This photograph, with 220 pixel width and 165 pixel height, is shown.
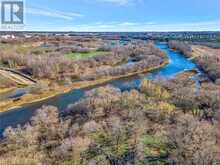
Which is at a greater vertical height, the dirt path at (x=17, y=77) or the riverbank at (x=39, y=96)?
the dirt path at (x=17, y=77)

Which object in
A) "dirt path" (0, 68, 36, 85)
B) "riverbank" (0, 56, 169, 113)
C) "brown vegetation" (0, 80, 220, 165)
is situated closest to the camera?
"brown vegetation" (0, 80, 220, 165)

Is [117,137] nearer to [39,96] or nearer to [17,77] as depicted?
[39,96]

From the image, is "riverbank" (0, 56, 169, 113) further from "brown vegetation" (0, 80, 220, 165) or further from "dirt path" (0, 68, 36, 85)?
"brown vegetation" (0, 80, 220, 165)

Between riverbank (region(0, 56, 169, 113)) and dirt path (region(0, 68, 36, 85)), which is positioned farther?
dirt path (region(0, 68, 36, 85))

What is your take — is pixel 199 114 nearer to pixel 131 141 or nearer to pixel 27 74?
pixel 131 141

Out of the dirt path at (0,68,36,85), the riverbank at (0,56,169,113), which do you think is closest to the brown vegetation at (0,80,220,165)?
the riverbank at (0,56,169,113)

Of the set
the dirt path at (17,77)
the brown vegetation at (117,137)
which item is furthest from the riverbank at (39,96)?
the brown vegetation at (117,137)

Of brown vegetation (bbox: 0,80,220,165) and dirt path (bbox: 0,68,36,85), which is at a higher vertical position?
dirt path (bbox: 0,68,36,85)

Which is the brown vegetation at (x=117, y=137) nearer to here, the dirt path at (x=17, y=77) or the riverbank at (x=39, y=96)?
the riverbank at (x=39, y=96)

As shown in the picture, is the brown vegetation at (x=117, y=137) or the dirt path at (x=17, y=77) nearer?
the brown vegetation at (x=117, y=137)

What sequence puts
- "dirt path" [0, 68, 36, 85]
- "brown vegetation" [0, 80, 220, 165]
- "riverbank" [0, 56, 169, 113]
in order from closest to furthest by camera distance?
1. "brown vegetation" [0, 80, 220, 165]
2. "riverbank" [0, 56, 169, 113]
3. "dirt path" [0, 68, 36, 85]

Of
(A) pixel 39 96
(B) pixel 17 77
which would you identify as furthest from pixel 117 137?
(B) pixel 17 77
